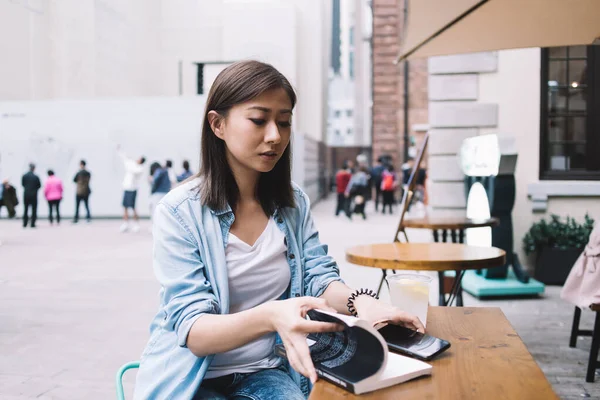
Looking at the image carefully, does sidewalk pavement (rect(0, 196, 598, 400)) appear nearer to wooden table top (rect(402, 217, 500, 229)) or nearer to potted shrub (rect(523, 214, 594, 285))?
potted shrub (rect(523, 214, 594, 285))

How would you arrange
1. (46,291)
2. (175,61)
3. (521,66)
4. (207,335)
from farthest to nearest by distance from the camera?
(521,66)
(46,291)
(175,61)
(207,335)

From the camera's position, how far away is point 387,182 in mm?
17109

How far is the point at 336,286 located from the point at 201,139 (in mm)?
608

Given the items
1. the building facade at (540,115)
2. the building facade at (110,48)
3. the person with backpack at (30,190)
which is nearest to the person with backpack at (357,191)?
the person with backpack at (30,190)

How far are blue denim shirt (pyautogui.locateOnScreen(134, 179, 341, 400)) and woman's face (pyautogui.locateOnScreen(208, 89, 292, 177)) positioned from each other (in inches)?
6.9

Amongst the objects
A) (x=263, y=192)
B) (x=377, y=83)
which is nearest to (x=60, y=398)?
(x=263, y=192)

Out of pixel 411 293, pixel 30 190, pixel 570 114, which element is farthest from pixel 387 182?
pixel 411 293

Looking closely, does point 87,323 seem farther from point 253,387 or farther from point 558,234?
point 558,234

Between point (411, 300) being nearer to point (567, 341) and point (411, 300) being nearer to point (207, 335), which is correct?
point (207, 335)

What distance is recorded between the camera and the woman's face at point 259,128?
5.30 ft

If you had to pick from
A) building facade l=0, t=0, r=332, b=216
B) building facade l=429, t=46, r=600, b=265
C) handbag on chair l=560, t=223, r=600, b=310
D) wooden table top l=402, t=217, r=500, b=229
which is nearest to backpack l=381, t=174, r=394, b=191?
building facade l=429, t=46, r=600, b=265

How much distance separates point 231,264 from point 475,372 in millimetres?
706

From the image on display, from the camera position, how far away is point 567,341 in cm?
439

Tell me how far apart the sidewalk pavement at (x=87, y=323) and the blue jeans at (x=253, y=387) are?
199cm
